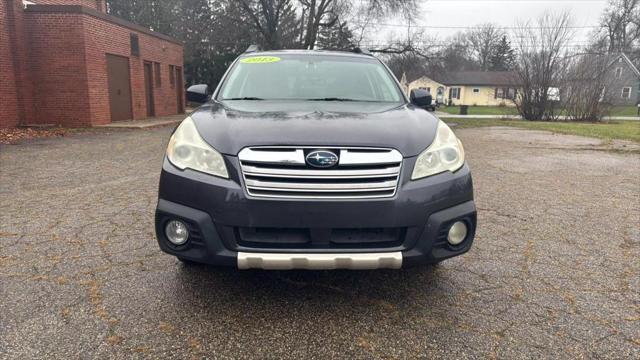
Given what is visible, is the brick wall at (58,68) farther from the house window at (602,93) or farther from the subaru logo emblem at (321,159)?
the house window at (602,93)

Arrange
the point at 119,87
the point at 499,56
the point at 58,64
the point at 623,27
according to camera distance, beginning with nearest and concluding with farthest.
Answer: the point at 58,64, the point at 119,87, the point at 623,27, the point at 499,56

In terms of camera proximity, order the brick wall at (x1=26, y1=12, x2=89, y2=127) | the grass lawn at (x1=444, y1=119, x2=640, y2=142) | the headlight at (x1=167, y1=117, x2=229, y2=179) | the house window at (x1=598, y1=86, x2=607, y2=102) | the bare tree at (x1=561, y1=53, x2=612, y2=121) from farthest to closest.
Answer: the house window at (x1=598, y1=86, x2=607, y2=102) < the bare tree at (x1=561, y1=53, x2=612, y2=121) < the grass lawn at (x1=444, y1=119, x2=640, y2=142) < the brick wall at (x1=26, y1=12, x2=89, y2=127) < the headlight at (x1=167, y1=117, x2=229, y2=179)

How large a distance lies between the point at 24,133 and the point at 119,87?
197 inches

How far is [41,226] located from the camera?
4.17 metres

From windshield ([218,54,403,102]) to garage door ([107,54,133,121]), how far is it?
1395cm

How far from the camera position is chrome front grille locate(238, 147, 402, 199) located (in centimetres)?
233

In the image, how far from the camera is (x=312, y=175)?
2338 mm

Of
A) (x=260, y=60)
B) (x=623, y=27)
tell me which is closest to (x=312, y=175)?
(x=260, y=60)

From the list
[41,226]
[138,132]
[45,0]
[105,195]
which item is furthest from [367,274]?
[45,0]

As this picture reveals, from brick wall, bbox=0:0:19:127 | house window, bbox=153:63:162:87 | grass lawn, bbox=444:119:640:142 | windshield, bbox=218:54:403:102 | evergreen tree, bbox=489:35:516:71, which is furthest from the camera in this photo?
evergreen tree, bbox=489:35:516:71

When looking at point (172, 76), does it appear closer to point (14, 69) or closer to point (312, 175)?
point (14, 69)

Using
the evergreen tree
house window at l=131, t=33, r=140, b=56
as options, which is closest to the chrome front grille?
house window at l=131, t=33, r=140, b=56

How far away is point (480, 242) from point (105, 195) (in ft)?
14.1

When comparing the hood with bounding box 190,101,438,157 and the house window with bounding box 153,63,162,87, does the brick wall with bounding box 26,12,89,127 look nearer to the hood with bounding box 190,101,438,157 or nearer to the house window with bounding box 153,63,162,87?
the house window with bounding box 153,63,162,87
